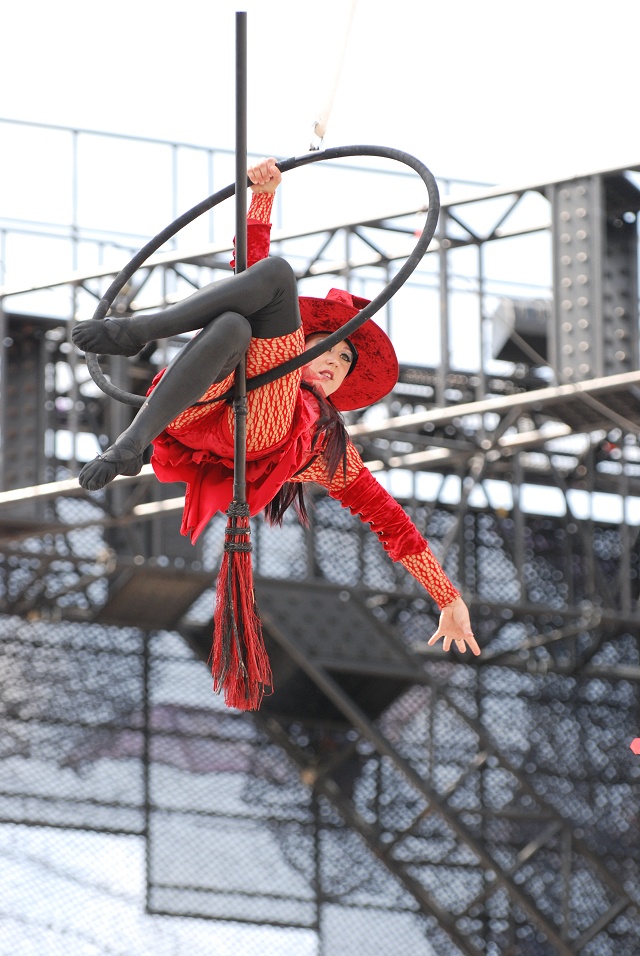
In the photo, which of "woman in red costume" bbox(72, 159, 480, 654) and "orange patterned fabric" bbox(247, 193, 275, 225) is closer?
"woman in red costume" bbox(72, 159, 480, 654)

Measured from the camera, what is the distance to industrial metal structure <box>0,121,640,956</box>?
9.69 m

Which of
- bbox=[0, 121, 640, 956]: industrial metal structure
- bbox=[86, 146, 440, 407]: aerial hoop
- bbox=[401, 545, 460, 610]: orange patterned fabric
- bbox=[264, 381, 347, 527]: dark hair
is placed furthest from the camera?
bbox=[0, 121, 640, 956]: industrial metal structure

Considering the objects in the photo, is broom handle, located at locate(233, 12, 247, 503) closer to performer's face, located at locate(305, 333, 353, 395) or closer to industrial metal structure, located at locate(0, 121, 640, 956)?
performer's face, located at locate(305, 333, 353, 395)

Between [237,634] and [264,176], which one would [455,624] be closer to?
[237,634]

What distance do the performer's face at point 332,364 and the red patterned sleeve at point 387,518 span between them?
0.48ft

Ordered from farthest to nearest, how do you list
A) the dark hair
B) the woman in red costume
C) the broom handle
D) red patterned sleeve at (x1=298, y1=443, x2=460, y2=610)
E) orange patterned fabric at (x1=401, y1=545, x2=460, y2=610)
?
orange patterned fabric at (x1=401, y1=545, x2=460, y2=610) → red patterned sleeve at (x1=298, y1=443, x2=460, y2=610) → the dark hair → the woman in red costume → the broom handle

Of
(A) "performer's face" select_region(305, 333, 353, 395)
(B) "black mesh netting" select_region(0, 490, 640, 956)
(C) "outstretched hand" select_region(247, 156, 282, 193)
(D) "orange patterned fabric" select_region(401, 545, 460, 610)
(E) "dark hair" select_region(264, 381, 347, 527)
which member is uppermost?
(C) "outstretched hand" select_region(247, 156, 282, 193)

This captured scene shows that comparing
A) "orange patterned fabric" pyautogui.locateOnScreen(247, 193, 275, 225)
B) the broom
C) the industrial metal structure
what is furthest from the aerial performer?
the industrial metal structure

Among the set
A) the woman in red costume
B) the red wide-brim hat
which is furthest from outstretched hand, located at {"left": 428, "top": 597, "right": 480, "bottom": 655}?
the red wide-brim hat

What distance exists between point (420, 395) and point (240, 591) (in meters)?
7.14

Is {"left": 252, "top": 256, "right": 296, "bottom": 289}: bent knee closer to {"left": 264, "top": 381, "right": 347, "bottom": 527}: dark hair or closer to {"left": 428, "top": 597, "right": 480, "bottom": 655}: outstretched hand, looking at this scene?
{"left": 264, "top": 381, "right": 347, "bottom": 527}: dark hair

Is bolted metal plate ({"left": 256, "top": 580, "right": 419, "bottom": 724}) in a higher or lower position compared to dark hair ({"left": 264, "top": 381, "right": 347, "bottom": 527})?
lower

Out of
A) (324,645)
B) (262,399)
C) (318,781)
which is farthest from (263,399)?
(318,781)

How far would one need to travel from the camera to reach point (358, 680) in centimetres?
1046
